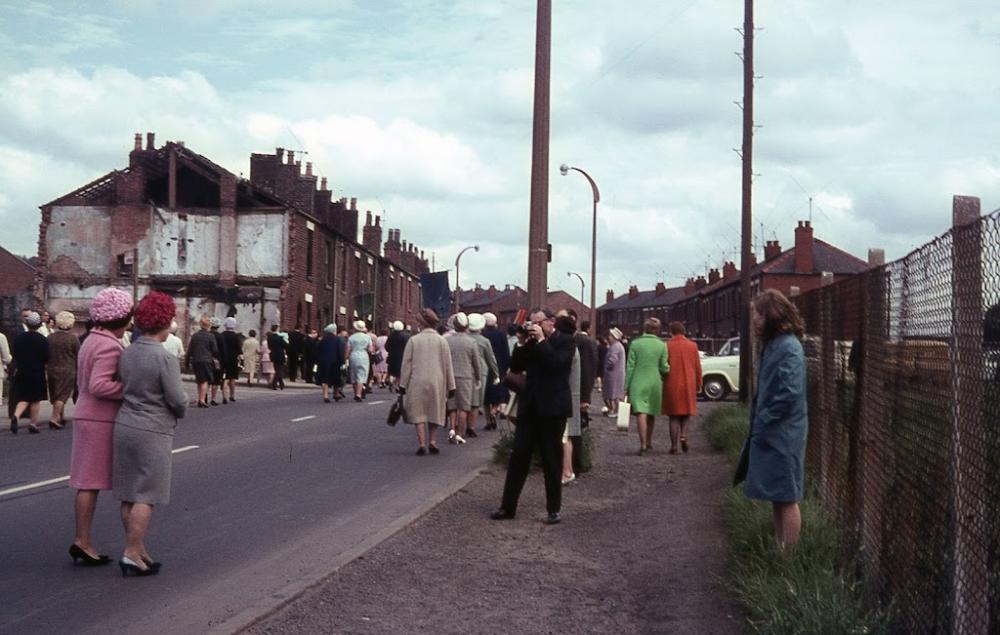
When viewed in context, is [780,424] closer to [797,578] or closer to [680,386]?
[797,578]

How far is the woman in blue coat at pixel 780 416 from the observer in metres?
7.41

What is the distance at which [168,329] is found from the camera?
7.85 meters

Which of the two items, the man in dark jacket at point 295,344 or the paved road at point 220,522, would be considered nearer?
the paved road at point 220,522

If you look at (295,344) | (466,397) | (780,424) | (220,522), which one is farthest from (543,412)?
(295,344)

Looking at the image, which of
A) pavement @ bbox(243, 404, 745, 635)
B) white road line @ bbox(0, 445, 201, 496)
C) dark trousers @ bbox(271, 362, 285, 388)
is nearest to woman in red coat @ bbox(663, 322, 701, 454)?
pavement @ bbox(243, 404, 745, 635)

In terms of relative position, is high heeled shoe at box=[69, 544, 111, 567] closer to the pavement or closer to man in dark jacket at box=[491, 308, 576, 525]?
the pavement

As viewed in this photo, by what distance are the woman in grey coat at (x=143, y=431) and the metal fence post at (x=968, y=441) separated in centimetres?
456

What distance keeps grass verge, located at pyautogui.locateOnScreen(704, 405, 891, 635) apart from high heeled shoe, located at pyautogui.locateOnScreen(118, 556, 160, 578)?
11.4 feet

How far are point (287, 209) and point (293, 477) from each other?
39.0 metres

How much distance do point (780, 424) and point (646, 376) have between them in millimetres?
9455

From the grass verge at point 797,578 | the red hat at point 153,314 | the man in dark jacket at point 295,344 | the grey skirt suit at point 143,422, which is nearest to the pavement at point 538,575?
the grass verge at point 797,578

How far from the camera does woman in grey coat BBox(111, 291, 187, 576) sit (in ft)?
25.2

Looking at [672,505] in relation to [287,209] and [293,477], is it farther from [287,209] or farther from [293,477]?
[287,209]

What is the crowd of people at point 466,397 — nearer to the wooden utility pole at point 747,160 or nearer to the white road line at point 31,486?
the white road line at point 31,486
